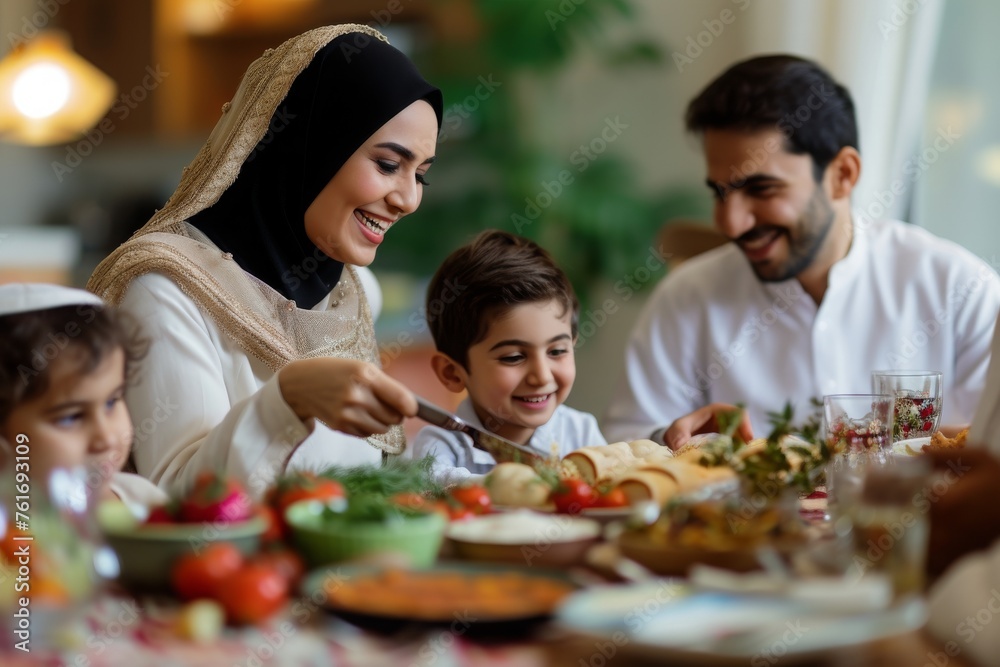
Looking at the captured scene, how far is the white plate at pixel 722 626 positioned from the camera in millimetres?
824

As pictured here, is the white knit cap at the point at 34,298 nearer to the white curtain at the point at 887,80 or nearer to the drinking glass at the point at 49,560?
the drinking glass at the point at 49,560

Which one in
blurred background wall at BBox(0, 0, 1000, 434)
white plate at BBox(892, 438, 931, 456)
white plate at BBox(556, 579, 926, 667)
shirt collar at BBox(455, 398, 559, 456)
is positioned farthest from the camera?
blurred background wall at BBox(0, 0, 1000, 434)

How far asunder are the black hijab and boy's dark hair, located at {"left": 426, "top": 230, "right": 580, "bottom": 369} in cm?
30

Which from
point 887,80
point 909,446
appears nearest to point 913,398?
point 909,446

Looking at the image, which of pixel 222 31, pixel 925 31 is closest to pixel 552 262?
pixel 925 31

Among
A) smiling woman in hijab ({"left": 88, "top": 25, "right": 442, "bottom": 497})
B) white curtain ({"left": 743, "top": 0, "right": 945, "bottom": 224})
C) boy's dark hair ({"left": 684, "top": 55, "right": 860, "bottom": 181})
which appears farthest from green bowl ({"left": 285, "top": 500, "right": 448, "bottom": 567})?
white curtain ({"left": 743, "top": 0, "right": 945, "bottom": 224})

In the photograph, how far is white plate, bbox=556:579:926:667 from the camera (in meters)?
0.82

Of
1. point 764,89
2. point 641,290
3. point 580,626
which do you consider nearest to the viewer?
point 580,626

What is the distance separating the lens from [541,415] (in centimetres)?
223

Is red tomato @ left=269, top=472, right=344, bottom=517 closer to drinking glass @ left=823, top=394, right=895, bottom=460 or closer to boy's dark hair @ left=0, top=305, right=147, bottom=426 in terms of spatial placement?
boy's dark hair @ left=0, top=305, right=147, bottom=426

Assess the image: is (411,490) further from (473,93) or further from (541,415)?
(473,93)

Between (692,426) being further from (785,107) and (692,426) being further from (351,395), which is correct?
(785,107)

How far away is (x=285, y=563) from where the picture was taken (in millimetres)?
1023

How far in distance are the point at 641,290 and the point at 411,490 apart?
140 inches
